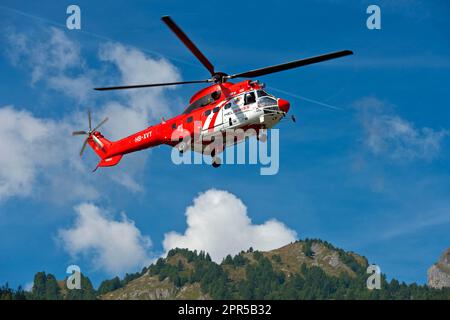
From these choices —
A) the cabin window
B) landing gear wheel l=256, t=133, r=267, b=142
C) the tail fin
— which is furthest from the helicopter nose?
the tail fin

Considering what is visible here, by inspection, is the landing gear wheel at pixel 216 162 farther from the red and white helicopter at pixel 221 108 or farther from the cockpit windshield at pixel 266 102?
the cockpit windshield at pixel 266 102

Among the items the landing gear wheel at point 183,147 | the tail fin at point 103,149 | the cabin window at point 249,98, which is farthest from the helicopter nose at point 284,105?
the tail fin at point 103,149

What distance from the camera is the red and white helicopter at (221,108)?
63.7 m

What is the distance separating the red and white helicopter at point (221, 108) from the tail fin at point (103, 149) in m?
6.60

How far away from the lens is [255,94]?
6488 centimetres

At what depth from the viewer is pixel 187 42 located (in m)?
61.7

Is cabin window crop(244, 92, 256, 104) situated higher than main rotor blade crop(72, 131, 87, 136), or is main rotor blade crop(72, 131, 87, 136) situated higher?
main rotor blade crop(72, 131, 87, 136)

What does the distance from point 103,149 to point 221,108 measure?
67.2 ft

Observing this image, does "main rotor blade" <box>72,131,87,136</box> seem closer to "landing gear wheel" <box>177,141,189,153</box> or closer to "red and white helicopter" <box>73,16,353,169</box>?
"red and white helicopter" <box>73,16,353,169</box>

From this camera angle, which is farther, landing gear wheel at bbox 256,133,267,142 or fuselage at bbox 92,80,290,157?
landing gear wheel at bbox 256,133,267,142

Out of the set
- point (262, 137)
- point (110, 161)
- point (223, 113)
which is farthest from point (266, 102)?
point (110, 161)

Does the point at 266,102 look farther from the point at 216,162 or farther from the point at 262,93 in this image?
the point at 216,162

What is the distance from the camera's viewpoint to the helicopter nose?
64.5m
